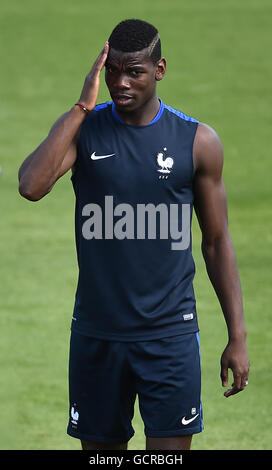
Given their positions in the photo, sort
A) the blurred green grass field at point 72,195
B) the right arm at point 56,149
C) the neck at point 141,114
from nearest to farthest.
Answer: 1. the right arm at point 56,149
2. the neck at point 141,114
3. the blurred green grass field at point 72,195

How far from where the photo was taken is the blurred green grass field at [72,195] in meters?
7.88

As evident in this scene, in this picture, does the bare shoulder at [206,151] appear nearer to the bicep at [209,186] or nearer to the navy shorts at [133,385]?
the bicep at [209,186]

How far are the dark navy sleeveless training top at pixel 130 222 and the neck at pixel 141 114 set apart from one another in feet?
0.08

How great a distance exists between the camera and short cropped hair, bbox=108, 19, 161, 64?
5.00m

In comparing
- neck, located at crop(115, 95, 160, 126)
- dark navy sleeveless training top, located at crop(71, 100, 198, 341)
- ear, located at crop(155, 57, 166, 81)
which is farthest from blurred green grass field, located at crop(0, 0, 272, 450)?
ear, located at crop(155, 57, 166, 81)

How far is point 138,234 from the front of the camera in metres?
5.07

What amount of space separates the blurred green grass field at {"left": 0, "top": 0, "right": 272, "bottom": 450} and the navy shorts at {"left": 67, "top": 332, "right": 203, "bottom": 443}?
2.06 metres

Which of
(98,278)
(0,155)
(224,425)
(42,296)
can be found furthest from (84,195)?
(0,155)

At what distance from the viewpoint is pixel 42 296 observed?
10.1 meters

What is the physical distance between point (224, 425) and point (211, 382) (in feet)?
2.32

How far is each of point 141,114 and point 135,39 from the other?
32 cm

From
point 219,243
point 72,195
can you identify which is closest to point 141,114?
point 219,243

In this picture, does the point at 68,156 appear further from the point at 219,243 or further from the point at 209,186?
the point at 219,243

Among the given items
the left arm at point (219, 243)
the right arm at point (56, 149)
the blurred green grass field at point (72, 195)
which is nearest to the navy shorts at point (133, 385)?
A: the left arm at point (219, 243)
